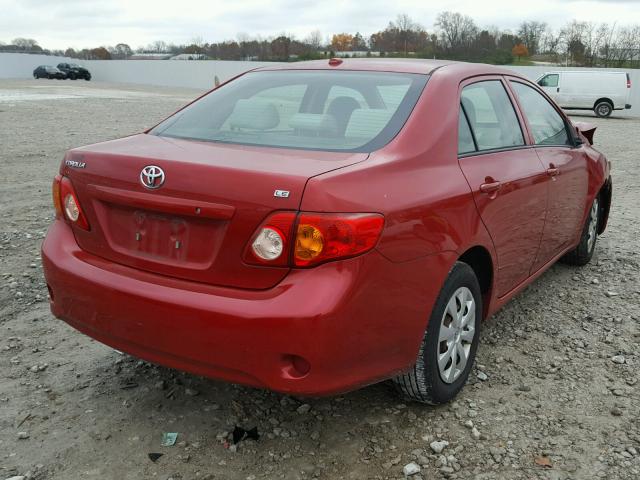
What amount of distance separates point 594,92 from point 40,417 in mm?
27004

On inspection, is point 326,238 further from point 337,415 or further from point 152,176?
point 337,415

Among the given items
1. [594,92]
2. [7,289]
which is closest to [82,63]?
[594,92]

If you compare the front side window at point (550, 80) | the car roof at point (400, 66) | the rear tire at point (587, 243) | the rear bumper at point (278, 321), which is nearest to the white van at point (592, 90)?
the front side window at point (550, 80)

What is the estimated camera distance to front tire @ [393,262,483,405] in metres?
2.84

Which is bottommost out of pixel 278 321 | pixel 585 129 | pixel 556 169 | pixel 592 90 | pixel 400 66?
pixel 592 90

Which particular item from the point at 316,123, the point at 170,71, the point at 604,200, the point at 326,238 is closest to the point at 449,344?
the point at 326,238

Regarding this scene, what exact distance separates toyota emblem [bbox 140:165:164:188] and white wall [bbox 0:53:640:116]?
3348 cm

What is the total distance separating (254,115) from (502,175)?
4.18ft

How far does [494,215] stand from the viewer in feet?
10.5

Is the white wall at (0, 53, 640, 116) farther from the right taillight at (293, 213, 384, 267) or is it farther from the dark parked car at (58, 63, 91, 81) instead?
the right taillight at (293, 213, 384, 267)

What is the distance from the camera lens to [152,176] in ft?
8.24

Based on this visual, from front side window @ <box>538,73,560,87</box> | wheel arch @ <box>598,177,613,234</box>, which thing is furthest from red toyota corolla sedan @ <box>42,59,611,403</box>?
front side window @ <box>538,73,560,87</box>

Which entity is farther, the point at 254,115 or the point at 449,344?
the point at 254,115

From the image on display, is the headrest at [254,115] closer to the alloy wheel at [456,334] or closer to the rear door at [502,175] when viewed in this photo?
the rear door at [502,175]
